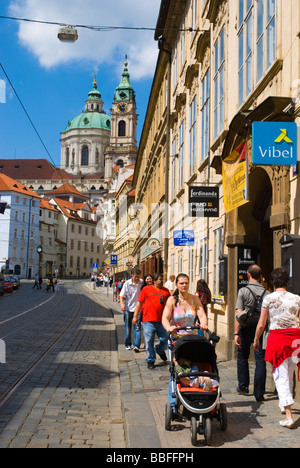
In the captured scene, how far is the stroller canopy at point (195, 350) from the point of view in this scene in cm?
592

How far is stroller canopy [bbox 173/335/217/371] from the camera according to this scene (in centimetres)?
592

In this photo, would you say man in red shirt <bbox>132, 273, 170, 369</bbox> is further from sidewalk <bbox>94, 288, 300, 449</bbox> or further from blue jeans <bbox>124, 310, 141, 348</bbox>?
blue jeans <bbox>124, 310, 141, 348</bbox>

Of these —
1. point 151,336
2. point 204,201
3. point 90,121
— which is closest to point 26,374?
point 151,336

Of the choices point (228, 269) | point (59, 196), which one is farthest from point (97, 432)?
point (59, 196)

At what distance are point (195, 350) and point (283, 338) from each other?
98 centimetres

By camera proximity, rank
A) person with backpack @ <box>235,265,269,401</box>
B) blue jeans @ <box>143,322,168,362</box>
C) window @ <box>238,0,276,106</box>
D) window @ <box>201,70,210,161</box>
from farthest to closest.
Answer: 1. window @ <box>201,70,210,161</box>
2. blue jeans @ <box>143,322,168,362</box>
3. window @ <box>238,0,276,106</box>
4. person with backpack @ <box>235,265,269,401</box>

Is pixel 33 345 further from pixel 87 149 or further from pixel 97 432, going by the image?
pixel 87 149

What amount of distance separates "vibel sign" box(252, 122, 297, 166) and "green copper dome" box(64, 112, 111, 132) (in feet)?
524

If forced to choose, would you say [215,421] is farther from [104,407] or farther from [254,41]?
[254,41]

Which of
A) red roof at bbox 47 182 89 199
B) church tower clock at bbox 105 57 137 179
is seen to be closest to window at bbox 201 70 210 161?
red roof at bbox 47 182 89 199

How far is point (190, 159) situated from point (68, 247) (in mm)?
110724

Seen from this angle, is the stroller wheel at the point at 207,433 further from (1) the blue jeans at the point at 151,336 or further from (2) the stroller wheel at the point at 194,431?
(1) the blue jeans at the point at 151,336

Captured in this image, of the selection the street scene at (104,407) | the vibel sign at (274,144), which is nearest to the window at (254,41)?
the vibel sign at (274,144)

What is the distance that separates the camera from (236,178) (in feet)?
33.0
